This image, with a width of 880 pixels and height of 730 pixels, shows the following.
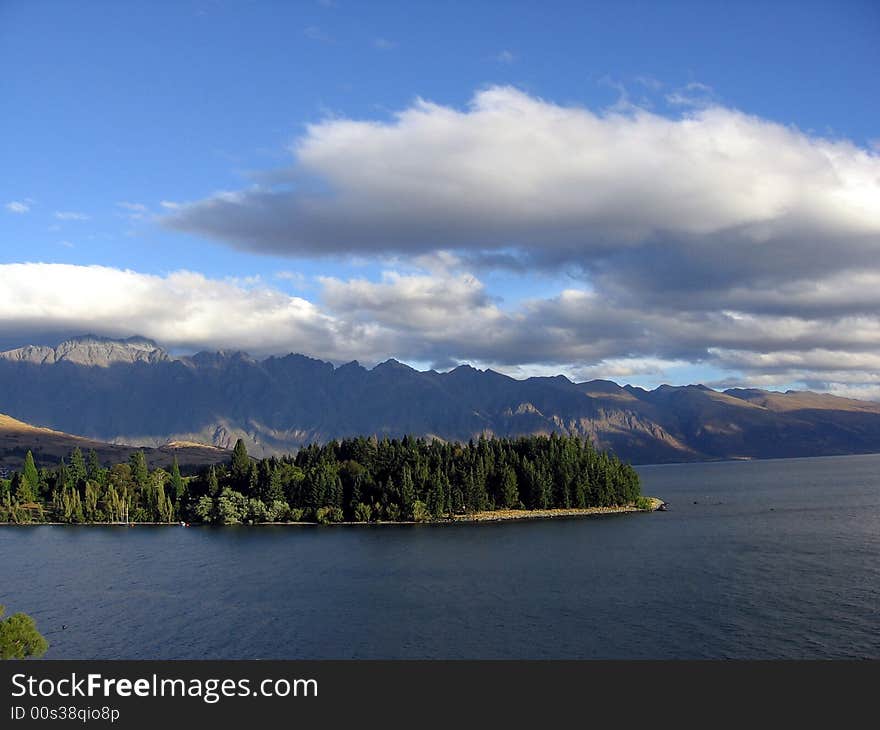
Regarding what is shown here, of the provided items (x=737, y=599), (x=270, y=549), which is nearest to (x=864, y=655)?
(x=737, y=599)

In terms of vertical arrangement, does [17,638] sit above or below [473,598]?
above

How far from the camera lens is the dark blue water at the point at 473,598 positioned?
325 feet

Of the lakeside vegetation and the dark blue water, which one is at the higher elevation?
the lakeside vegetation

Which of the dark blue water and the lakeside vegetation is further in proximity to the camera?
the dark blue water

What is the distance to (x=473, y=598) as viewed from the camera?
416 ft

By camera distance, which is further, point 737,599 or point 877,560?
point 877,560

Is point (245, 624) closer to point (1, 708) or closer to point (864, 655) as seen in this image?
point (1, 708)

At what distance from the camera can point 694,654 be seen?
9194cm

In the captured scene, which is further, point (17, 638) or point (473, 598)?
point (473, 598)

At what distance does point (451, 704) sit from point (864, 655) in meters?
58.7

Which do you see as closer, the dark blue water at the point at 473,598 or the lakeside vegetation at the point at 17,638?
the lakeside vegetation at the point at 17,638

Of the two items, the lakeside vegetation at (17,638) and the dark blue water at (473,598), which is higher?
the lakeside vegetation at (17,638)

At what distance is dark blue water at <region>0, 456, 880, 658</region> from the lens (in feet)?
325

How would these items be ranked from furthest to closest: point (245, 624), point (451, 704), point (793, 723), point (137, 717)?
1. point (245, 624)
2. point (451, 704)
3. point (793, 723)
4. point (137, 717)
